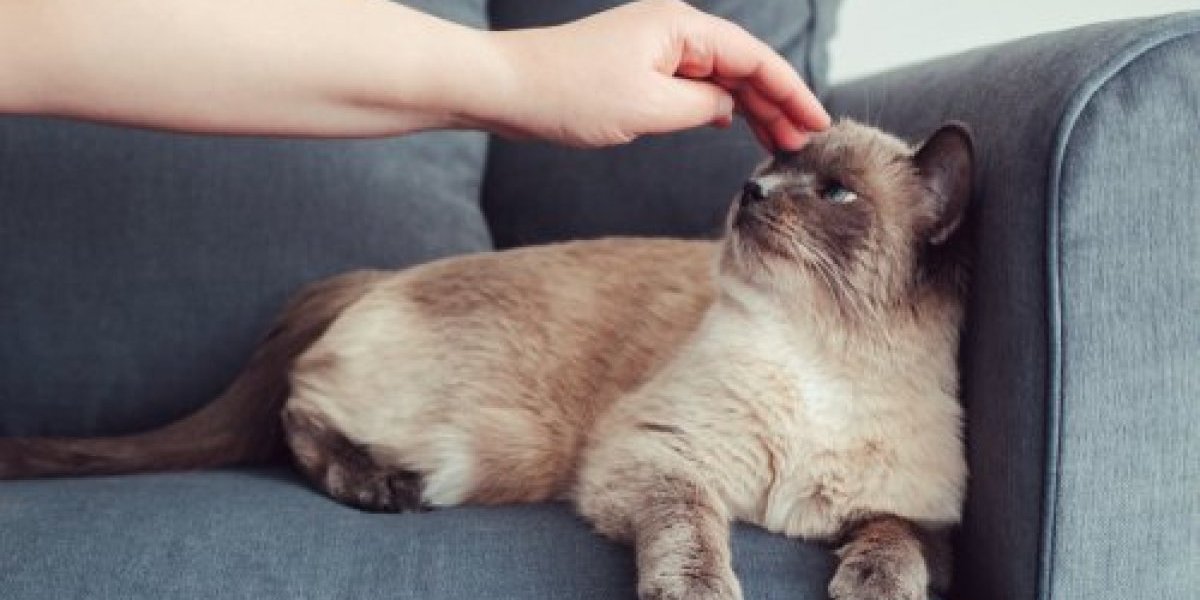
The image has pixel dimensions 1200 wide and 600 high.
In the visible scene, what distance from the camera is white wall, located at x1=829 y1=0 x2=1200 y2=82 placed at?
7.18 feet

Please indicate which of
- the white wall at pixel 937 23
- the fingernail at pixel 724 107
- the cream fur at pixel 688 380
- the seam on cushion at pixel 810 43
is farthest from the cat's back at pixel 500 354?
the white wall at pixel 937 23

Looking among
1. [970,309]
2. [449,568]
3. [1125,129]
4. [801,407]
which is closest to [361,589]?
→ [449,568]

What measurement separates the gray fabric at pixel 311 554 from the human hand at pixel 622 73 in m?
0.42

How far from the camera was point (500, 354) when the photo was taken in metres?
1.49

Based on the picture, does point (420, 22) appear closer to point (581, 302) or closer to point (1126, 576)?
point (581, 302)

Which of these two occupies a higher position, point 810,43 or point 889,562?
point 810,43

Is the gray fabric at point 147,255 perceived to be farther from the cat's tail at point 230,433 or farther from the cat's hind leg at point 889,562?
the cat's hind leg at point 889,562

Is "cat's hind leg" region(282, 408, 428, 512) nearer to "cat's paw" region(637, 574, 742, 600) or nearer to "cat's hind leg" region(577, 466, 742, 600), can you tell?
"cat's hind leg" region(577, 466, 742, 600)

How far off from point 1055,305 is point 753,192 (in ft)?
1.30

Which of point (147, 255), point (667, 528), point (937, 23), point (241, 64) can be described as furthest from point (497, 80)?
point (937, 23)

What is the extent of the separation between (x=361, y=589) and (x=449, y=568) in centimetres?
8

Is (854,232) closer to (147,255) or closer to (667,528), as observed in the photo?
(667,528)

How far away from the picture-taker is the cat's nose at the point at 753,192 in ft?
4.20

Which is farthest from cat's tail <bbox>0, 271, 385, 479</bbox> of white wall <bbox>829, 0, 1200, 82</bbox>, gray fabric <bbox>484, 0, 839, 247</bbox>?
white wall <bbox>829, 0, 1200, 82</bbox>
